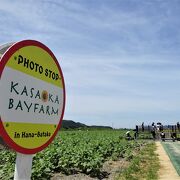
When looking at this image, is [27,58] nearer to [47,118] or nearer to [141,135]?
[47,118]

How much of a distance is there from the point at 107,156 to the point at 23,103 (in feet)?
42.1

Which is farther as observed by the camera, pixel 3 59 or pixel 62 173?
pixel 62 173

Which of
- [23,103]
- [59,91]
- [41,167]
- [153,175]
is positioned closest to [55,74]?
[59,91]

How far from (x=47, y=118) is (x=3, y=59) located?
673 mm

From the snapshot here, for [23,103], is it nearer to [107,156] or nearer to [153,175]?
[153,175]

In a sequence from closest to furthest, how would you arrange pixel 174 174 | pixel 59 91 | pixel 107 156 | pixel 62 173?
pixel 59 91 < pixel 62 173 < pixel 174 174 < pixel 107 156

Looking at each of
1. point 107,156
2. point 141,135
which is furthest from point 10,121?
point 141,135

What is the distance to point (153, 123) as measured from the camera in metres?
35.4

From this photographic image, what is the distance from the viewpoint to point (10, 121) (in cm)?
234

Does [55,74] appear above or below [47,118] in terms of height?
above

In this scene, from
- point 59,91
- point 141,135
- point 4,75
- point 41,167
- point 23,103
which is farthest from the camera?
point 141,135

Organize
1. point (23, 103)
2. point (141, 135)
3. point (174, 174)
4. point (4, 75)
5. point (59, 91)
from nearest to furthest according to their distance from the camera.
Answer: point (4, 75), point (23, 103), point (59, 91), point (174, 174), point (141, 135)

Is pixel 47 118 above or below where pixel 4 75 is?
below

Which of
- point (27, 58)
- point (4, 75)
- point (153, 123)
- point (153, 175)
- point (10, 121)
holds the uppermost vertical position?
point (153, 123)
